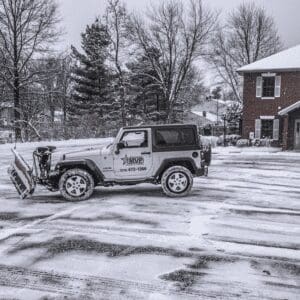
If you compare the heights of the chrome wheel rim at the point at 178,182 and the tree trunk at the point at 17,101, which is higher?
the tree trunk at the point at 17,101

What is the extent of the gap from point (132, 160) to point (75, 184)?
154 cm

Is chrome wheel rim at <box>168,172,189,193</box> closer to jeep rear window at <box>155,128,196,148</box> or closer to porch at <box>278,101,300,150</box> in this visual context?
jeep rear window at <box>155,128,196,148</box>

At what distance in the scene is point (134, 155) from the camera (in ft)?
35.1

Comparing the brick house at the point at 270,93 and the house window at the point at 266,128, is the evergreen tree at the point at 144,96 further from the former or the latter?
the house window at the point at 266,128

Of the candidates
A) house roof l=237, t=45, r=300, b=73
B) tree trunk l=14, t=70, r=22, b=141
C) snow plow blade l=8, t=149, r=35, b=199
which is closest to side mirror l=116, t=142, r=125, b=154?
snow plow blade l=8, t=149, r=35, b=199

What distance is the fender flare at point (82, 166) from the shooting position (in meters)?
10.5

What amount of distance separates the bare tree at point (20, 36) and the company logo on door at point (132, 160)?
24.5 metres

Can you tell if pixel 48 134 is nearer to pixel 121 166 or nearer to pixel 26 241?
pixel 121 166

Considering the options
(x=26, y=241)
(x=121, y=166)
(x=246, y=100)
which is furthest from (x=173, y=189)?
(x=246, y=100)

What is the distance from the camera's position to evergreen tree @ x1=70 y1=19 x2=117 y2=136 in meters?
46.4

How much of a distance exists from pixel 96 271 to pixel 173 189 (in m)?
5.03

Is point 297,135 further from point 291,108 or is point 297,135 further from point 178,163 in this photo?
point 178,163

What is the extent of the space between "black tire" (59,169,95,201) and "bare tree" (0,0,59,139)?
24164 mm

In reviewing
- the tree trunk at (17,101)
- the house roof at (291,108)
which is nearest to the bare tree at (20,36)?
the tree trunk at (17,101)
